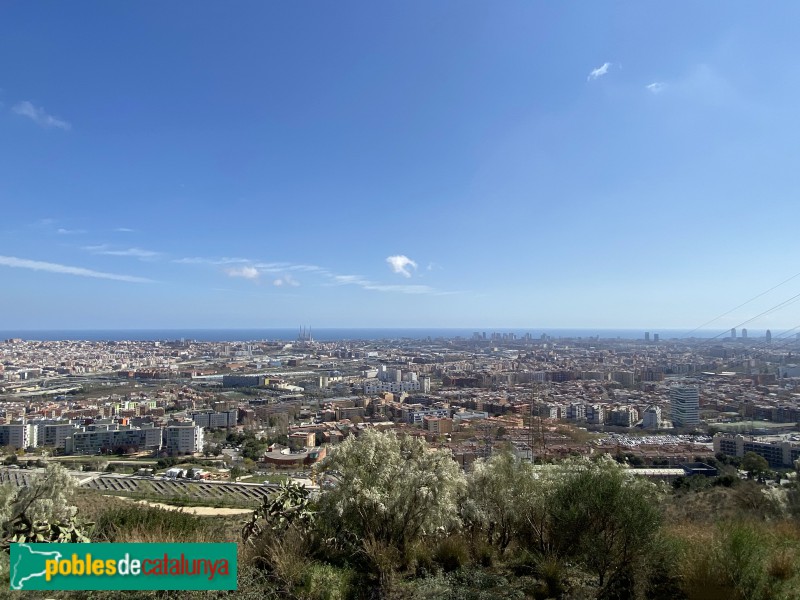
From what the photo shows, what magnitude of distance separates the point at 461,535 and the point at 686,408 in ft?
115

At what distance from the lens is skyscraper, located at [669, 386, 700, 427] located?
3288 centimetres

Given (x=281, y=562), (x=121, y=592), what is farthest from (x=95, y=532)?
(x=281, y=562)

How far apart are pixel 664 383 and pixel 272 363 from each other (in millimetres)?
66245

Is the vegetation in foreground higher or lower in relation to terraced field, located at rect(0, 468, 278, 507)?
higher

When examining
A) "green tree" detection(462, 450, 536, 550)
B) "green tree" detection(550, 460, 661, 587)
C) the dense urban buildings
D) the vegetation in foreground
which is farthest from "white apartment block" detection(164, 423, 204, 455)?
"green tree" detection(550, 460, 661, 587)

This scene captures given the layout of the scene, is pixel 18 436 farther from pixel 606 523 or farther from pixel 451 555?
pixel 606 523

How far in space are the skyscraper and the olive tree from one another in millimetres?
33560

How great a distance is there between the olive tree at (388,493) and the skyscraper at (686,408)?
33560 millimetres

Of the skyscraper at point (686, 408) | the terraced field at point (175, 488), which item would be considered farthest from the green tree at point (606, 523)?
the skyscraper at point (686, 408)

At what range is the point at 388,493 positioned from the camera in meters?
5.36

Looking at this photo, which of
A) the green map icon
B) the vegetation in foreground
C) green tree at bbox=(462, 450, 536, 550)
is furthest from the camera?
green tree at bbox=(462, 450, 536, 550)

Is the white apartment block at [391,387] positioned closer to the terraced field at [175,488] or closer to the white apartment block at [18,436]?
the white apartment block at [18,436]

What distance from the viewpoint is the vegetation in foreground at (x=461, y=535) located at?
362cm

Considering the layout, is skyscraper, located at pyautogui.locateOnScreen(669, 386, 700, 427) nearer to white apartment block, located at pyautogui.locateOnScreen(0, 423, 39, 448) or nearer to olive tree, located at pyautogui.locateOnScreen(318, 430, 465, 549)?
olive tree, located at pyautogui.locateOnScreen(318, 430, 465, 549)
